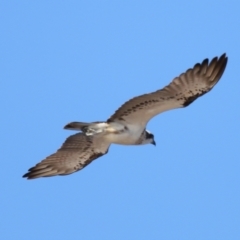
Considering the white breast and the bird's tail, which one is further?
the white breast

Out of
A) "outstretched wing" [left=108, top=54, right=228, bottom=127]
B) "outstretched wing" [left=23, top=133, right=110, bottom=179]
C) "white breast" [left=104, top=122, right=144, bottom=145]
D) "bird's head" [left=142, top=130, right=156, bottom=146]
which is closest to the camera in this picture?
"outstretched wing" [left=108, top=54, right=228, bottom=127]

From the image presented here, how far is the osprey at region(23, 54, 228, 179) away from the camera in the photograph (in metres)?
20.7

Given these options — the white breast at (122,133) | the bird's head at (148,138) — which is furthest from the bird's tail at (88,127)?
the bird's head at (148,138)

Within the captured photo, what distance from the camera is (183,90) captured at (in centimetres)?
2078

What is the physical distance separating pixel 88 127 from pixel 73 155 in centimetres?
79

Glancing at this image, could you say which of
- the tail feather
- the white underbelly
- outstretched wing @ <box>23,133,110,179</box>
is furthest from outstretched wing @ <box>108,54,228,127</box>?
outstretched wing @ <box>23,133,110,179</box>

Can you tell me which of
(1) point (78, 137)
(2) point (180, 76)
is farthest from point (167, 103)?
(1) point (78, 137)

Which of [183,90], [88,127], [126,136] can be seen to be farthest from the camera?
[126,136]

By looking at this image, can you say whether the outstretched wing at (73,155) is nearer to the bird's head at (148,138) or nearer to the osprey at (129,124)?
the osprey at (129,124)

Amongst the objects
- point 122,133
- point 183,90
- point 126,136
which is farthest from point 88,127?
point 183,90

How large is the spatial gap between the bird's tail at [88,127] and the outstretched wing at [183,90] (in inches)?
19.9

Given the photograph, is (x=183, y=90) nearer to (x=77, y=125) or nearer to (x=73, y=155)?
(x=77, y=125)

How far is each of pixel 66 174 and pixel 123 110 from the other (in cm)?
168

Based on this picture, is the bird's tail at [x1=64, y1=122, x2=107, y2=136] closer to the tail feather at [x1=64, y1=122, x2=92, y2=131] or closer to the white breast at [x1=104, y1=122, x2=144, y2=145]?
the tail feather at [x1=64, y1=122, x2=92, y2=131]
